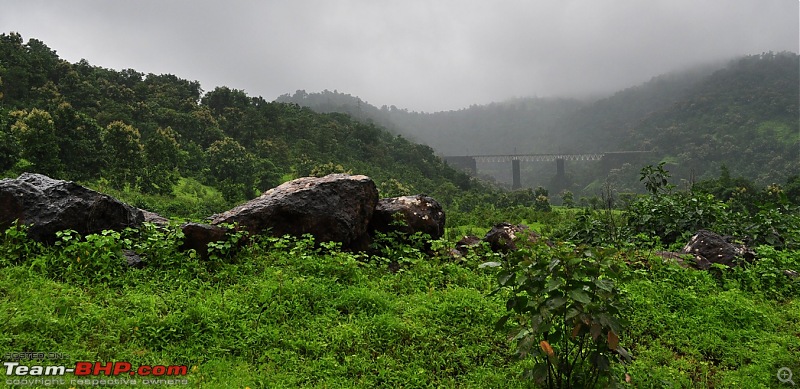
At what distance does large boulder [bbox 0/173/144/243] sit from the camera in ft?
18.2

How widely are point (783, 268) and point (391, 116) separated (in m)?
121

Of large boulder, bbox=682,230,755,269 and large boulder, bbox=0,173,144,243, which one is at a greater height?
large boulder, bbox=0,173,144,243

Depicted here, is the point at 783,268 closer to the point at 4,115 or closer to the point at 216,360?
the point at 216,360

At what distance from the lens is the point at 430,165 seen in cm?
4506

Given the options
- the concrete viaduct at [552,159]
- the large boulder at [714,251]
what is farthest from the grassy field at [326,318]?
the concrete viaduct at [552,159]

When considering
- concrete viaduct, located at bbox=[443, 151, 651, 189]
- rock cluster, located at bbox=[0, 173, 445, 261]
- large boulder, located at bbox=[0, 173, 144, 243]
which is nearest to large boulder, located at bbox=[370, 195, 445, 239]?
rock cluster, located at bbox=[0, 173, 445, 261]

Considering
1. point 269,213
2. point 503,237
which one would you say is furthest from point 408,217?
point 269,213

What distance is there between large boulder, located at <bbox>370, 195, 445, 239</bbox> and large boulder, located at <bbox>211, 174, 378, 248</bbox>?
63 centimetres

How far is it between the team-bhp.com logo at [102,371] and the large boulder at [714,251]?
7070 mm

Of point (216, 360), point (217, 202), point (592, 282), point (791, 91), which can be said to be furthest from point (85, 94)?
point (791, 91)

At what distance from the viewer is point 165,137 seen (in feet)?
75.5

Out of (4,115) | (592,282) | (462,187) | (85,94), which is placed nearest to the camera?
(592,282)

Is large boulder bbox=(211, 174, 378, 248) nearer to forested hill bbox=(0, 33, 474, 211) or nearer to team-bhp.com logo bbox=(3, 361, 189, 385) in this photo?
team-bhp.com logo bbox=(3, 361, 189, 385)

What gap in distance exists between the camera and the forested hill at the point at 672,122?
5459cm
